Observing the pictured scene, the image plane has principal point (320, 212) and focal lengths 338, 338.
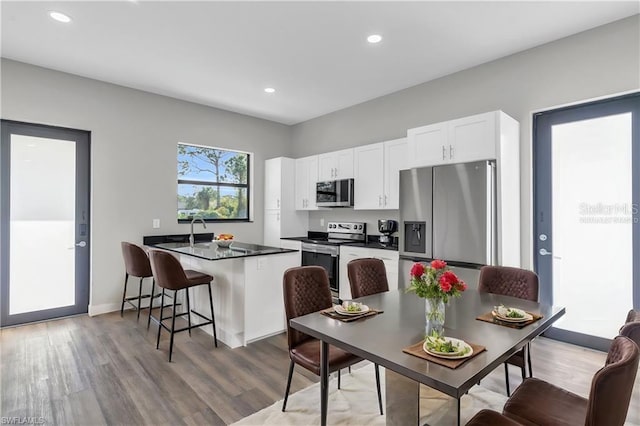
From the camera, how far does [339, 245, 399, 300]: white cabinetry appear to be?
13.3 ft

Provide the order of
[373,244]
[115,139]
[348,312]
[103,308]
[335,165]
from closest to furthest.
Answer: [348,312] < [103,308] < [115,139] < [373,244] < [335,165]

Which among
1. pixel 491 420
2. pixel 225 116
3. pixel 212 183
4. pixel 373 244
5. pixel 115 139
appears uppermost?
pixel 225 116

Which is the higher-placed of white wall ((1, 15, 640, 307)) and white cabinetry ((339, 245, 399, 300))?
white wall ((1, 15, 640, 307))

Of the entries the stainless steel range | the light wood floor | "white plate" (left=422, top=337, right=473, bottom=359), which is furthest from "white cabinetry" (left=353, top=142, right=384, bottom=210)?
"white plate" (left=422, top=337, right=473, bottom=359)

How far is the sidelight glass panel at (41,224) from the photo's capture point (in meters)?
3.83

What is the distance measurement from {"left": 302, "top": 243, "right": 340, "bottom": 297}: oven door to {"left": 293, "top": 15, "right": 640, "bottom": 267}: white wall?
86 centimetres

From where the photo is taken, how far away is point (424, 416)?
1747mm

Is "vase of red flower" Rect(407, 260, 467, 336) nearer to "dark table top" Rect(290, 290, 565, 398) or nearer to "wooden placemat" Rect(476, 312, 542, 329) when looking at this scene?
"dark table top" Rect(290, 290, 565, 398)

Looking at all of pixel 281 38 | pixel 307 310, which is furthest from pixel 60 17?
pixel 307 310

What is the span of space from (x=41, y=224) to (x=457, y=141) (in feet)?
15.7

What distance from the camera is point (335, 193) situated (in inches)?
198

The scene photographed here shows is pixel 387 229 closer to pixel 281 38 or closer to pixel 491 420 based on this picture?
pixel 281 38

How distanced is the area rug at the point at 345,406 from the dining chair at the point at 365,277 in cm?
66

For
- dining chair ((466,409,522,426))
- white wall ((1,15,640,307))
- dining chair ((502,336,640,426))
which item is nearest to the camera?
dining chair ((502,336,640,426))
